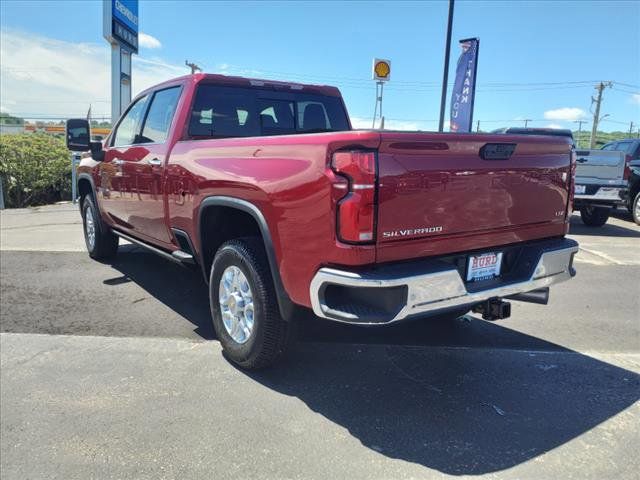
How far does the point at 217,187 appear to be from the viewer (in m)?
3.39

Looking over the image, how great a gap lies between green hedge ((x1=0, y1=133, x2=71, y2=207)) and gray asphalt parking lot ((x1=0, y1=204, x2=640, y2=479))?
739 cm

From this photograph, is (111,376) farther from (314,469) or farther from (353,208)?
(353,208)

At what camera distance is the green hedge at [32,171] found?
11.2 m

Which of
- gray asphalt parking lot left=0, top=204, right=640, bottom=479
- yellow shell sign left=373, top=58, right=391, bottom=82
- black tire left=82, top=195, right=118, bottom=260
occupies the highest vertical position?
yellow shell sign left=373, top=58, right=391, bottom=82

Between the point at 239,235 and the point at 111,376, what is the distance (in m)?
1.29

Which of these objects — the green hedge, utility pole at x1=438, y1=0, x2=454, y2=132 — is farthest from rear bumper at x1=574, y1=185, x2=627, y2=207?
the green hedge

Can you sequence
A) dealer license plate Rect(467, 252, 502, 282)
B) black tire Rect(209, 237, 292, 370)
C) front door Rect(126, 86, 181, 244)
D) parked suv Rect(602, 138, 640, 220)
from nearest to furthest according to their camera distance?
dealer license plate Rect(467, 252, 502, 282) < black tire Rect(209, 237, 292, 370) < front door Rect(126, 86, 181, 244) < parked suv Rect(602, 138, 640, 220)

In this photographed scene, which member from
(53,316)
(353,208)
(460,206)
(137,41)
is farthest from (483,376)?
(137,41)

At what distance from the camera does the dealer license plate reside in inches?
116

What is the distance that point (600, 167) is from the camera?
975cm

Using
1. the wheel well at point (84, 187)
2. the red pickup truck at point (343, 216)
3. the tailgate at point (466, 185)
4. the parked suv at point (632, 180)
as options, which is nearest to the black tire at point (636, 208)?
the parked suv at point (632, 180)

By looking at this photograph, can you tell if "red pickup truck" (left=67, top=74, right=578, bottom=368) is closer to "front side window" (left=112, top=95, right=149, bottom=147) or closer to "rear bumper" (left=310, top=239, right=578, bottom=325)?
"rear bumper" (left=310, top=239, right=578, bottom=325)

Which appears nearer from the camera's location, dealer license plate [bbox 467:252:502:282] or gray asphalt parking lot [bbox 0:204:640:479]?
gray asphalt parking lot [bbox 0:204:640:479]

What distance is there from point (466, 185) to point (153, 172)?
2747 millimetres
